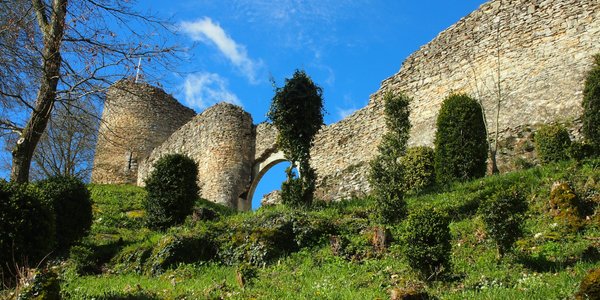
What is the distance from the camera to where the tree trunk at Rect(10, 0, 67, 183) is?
1127 centimetres

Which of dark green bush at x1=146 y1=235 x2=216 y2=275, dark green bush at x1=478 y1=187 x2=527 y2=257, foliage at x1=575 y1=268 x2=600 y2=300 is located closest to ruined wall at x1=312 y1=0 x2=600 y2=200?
dark green bush at x1=478 y1=187 x2=527 y2=257

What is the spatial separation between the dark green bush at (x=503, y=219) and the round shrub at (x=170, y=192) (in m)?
7.71

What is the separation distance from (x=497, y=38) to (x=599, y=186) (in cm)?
754

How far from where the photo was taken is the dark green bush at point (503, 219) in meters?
9.44

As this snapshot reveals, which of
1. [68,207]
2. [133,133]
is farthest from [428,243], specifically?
[133,133]

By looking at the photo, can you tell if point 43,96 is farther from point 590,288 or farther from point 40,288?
point 590,288

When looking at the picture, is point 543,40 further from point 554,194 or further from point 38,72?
point 38,72

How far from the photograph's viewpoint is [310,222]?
40.8ft

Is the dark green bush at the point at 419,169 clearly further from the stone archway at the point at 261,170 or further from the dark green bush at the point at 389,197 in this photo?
the stone archway at the point at 261,170

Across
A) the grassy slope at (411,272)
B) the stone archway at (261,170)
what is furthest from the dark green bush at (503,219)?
the stone archway at (261,170)

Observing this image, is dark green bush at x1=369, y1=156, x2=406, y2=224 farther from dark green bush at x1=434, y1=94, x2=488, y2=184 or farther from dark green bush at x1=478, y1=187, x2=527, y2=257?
dark green bush at x1=478, y1=187, x2=527, y2=257

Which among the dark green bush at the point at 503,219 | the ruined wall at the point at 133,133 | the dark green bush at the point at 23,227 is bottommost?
the dark green bush at the point at 503,219

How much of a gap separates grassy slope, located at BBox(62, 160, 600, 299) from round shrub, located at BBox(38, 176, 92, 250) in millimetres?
522

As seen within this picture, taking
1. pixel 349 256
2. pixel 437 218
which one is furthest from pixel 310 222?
pixel 437 218
